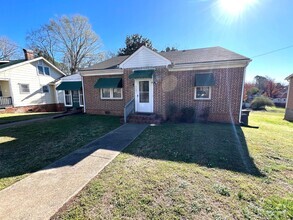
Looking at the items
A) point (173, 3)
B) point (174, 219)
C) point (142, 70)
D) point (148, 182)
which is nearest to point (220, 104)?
point (142, 70)

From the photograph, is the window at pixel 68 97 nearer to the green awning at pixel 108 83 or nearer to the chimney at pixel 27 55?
the chimney at pixel 27 55

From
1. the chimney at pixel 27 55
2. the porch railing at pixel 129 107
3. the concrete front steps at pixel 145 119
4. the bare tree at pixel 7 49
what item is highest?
the bare tree at pixel 7 49

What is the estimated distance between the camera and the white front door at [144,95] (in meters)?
9.84

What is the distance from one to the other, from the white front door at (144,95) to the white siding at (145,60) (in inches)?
40.6

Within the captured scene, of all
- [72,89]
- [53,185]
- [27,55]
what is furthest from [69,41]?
[53,185]

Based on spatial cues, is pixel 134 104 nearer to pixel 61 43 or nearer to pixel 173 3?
pixel 173 3

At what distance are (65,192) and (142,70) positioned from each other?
26.3 ft

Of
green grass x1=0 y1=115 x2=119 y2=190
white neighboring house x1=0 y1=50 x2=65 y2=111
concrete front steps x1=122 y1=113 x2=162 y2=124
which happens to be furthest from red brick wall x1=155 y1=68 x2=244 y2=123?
white neighboring house x1=0 y1=50 x2=65 y2=111

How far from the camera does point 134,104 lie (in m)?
10.3

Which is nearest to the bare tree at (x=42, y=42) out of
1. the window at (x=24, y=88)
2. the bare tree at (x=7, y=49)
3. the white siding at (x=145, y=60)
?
the bare tree at (x=7, y=49)

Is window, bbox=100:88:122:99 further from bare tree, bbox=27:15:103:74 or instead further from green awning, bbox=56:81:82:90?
bare tree, bbox=27:15:103:74

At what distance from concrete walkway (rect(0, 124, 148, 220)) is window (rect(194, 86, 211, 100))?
6.63 m

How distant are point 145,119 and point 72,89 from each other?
10.0m

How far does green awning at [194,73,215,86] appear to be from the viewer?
9180 millimetres
